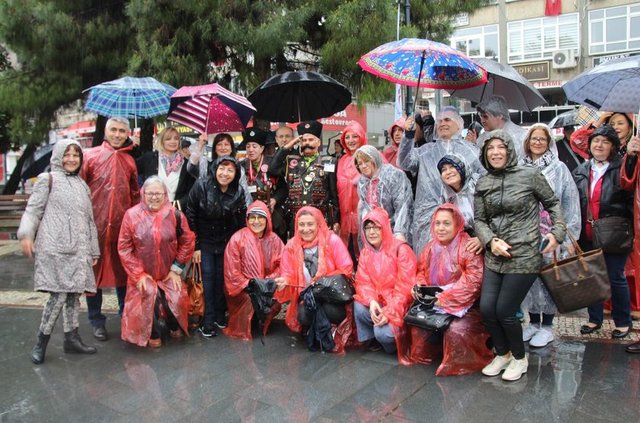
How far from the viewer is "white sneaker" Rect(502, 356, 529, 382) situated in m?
3.43

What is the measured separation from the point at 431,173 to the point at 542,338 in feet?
4.98

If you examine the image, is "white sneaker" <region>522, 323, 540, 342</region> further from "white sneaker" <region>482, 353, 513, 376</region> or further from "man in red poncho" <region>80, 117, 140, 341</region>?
"man in red poncho" <region>80, 117, 140, 341</region>

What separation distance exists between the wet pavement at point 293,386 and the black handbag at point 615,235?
2.37ft

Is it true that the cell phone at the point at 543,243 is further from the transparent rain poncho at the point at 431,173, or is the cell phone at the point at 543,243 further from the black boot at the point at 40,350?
the black boot at the point at 40,350

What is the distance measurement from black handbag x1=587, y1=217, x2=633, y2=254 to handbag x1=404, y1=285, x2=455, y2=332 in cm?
139

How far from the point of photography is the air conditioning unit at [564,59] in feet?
72.0

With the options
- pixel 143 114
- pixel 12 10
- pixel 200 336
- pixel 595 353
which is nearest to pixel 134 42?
pixel 12 10

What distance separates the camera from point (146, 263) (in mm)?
4336

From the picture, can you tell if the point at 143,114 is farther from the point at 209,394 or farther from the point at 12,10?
the point at 12,10

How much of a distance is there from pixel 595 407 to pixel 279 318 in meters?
2.79

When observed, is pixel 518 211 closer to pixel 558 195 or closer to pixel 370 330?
pixel 558 195

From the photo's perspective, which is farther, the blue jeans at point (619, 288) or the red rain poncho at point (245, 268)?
the red rain poncho at point (245, 268)

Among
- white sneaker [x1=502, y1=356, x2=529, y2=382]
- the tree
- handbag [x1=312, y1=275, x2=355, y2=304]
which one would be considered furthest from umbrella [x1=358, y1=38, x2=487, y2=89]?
the tree

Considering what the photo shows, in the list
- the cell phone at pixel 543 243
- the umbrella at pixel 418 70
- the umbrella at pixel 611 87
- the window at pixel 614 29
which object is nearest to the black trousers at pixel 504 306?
the cell phone at pixel 543 243
